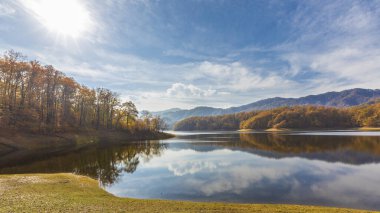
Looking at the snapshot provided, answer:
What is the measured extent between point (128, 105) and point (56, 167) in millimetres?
89251

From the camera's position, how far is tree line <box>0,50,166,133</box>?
65.8 m

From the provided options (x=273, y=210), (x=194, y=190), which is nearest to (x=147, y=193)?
(x=194, y=190)

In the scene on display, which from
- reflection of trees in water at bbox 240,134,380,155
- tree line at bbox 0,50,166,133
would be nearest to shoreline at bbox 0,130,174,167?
tree line at bbox 0,50,166,133

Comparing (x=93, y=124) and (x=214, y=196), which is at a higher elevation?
(x=93, y=124)

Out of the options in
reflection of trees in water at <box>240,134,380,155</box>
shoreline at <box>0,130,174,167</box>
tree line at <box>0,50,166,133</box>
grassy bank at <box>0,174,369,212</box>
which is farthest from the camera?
tree line at <box>0,50,166,133</box>

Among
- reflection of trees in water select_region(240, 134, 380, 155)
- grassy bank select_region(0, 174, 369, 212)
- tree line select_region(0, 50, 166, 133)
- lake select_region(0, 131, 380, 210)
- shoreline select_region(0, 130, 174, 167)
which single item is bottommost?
lake select_region(0, 131, 380, 210)

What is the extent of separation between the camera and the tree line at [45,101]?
65.8 metres

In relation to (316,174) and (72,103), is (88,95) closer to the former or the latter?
(72,103)

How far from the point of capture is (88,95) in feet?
346

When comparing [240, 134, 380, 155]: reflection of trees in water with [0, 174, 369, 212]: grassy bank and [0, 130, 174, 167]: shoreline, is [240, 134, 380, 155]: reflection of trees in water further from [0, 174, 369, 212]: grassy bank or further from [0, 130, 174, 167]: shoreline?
[0, 130, 174, 167]: shoreline

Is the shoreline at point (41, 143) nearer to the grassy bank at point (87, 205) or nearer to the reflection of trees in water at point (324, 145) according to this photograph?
the grassy bank at point (87, 205)

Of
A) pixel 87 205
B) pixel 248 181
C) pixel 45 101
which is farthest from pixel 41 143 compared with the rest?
pixel 248 181

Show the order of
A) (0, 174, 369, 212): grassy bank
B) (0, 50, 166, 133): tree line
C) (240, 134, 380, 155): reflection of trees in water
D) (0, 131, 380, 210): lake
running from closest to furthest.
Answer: (0, 174, 369, 212): grassy bank
(0, 131, 380, 210): lake
(240, 134, 380, 155): reflection of trees in water
(0, 50, 166, 133): tree line

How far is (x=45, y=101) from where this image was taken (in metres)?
78.9
